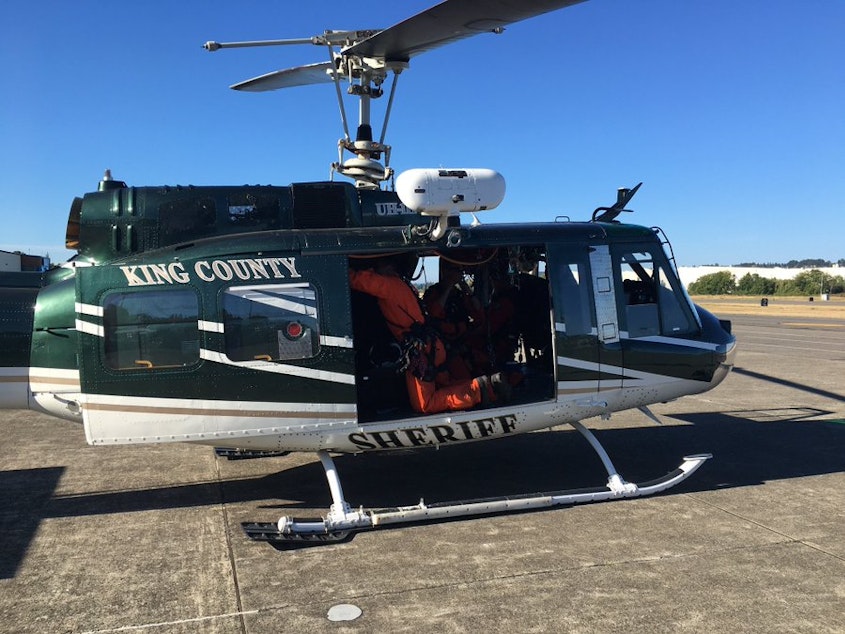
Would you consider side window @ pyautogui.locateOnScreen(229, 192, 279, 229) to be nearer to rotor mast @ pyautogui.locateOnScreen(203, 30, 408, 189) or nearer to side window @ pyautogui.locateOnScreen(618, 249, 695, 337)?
rotor mast @ pyautogui.locateOnScreen(203, 30, 408, 189)

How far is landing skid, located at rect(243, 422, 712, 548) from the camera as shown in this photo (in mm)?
5293

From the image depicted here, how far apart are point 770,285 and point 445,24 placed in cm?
11631

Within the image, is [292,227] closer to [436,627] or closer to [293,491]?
[293,491]

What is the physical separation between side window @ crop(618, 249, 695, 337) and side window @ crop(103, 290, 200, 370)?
173 inches

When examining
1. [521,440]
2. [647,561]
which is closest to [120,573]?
[647,561]

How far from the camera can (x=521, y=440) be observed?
883 cm

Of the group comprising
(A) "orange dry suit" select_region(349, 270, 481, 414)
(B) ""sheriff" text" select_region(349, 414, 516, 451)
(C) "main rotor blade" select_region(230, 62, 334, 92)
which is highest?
(C) "main rotor blade" select_region(230, 62, 334, 92)

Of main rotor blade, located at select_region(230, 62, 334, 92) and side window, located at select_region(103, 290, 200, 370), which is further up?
main rotor blade, located at select_region(230, 62, 334, 92)

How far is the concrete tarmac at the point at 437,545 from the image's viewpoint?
163 inches

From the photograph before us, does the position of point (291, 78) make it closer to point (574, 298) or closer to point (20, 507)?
point (574, 298)

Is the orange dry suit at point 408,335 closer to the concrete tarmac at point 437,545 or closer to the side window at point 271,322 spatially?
the side window at point 271,322

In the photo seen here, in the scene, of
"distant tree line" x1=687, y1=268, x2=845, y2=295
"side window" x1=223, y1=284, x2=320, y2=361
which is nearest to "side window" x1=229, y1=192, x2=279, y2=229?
"side window" x1=223, y1=284, x2=320, y2=361

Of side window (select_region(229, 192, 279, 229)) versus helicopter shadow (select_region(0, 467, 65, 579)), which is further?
side window (select_region(229, 192, 279, 229))

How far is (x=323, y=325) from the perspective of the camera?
19.0 ft
